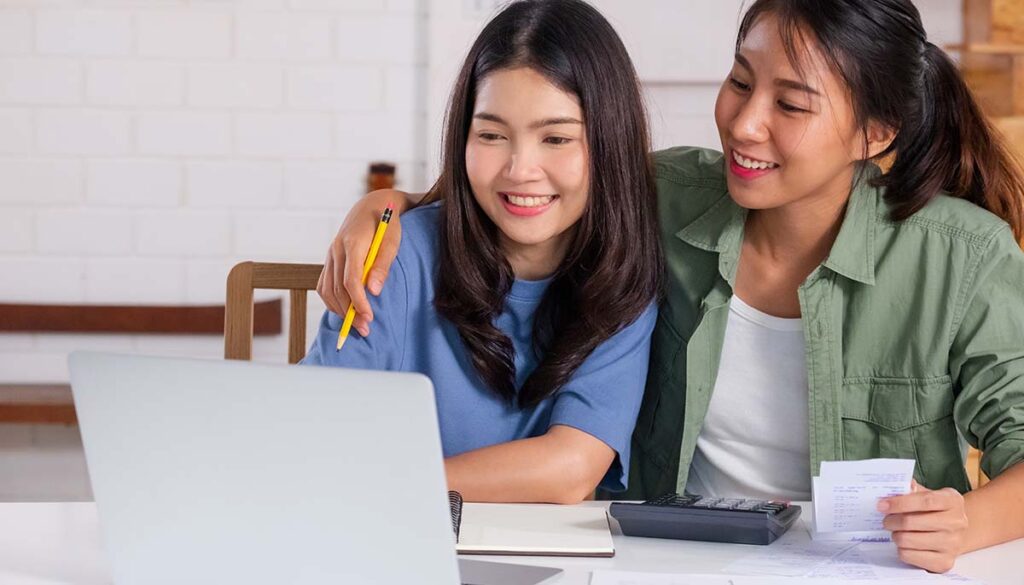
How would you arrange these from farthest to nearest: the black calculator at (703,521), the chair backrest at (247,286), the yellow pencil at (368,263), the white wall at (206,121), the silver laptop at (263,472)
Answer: the white wall at (206,121), the chair backrest at (247,286), the yellow pencil at (368,263), the black calculator at (703,521), the silver laptop at (263,472)

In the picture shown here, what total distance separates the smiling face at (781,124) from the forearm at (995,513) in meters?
0.45

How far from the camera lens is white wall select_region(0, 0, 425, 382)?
9.46 feet

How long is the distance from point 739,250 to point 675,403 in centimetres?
23

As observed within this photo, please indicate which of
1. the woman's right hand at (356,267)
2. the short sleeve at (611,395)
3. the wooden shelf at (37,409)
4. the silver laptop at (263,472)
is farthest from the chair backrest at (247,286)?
the wooden shelf at (37,409)

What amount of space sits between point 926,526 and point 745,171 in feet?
1.84

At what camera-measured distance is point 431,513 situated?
90cm

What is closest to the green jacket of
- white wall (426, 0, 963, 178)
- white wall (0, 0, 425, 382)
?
white wall (426, 0, 963, 178)

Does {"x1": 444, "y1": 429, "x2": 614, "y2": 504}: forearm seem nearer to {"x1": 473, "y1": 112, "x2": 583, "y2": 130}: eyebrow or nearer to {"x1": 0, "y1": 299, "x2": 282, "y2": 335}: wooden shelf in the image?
{"x1": 473, "y1": 112, "x2": 583, "y2": 130}: eyebrow

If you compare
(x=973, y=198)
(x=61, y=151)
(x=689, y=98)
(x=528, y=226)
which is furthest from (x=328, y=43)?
(x=973, y=198)

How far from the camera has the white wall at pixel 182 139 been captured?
2883mm

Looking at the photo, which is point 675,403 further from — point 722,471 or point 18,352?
point 18,352

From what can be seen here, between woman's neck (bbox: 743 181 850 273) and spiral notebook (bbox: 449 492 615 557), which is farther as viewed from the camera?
woman's neck (bbox: 743 181 850 273)

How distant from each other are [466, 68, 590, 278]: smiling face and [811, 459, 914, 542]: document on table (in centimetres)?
55

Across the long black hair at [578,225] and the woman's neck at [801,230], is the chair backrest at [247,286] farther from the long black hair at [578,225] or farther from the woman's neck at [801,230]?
the woman's neck at [801,230]
